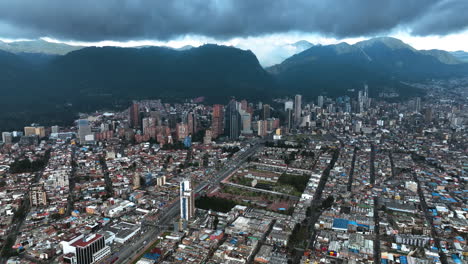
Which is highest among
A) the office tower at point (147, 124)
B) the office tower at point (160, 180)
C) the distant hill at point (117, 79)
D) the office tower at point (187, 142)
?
the distant hill at point (117, 79)

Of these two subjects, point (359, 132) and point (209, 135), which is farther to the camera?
point (359, 132)

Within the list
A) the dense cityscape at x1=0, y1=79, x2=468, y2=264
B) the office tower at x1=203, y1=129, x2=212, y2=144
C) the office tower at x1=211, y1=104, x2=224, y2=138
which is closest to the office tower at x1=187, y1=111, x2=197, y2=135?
the dense cityscape at x1=0, y1=79, x2=468, y2=264

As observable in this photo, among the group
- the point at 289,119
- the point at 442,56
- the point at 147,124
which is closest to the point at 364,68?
the point at 442,56

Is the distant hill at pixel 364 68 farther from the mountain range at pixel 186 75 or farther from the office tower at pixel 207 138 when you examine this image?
the office tower at pixel 207 138

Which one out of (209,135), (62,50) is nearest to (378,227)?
(209,135)

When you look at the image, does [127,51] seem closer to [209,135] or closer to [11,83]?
[11,83]

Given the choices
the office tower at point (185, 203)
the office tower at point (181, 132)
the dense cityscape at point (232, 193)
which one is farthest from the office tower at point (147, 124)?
the office tower at point (185, 203)
